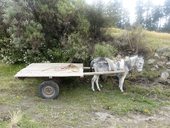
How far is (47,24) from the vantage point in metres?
13.3

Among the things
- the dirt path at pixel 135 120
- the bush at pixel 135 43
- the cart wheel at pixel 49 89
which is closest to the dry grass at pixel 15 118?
the cart wheel at pixel 49 89

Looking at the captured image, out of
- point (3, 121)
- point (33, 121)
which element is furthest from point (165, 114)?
point (3, 121)

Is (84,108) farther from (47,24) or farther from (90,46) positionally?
(47,24)

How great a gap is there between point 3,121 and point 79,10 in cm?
559

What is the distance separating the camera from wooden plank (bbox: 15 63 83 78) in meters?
10.2

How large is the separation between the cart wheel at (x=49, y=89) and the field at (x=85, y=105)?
6.7 inches

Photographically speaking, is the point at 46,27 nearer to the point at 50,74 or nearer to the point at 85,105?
the point at 50,74

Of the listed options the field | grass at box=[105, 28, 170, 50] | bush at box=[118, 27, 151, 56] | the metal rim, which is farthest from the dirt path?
grass at box=[105, 28, 170, 50]

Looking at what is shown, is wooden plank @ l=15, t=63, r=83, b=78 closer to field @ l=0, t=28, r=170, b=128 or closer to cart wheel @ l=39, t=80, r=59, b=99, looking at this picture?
cart wheel @ l=39, t=80, r=59, b=99

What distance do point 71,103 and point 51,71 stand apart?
114 centimetres

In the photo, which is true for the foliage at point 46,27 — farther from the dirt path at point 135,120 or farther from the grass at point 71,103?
the dirt path at point 135,120

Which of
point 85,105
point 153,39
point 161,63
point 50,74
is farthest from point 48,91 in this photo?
point 153,39

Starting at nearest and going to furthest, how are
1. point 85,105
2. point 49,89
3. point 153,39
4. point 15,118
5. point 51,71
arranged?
1. point 15,118
2. point 85,105
3. point 49,89
4. point 51,71
5. point 153,39

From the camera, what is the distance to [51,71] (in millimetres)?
10656
